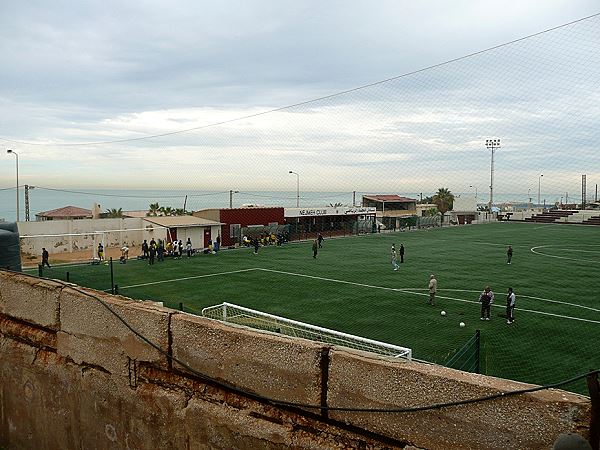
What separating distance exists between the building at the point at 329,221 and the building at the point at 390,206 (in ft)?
33.3

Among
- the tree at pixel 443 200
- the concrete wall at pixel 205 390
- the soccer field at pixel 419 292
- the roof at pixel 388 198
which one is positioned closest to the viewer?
the concrete wall at pixel 205 390

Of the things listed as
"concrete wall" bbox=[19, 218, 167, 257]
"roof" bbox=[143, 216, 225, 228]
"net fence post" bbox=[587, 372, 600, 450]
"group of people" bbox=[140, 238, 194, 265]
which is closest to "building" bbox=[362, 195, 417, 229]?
"roof" bbox=[143, 216, 225, 228]

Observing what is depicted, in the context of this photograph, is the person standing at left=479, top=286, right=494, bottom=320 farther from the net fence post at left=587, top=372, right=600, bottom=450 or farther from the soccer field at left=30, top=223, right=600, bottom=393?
the net fence post at left=587, top=372, right=600, bottom=450

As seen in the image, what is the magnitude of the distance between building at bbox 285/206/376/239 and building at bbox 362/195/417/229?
1015 centimetres

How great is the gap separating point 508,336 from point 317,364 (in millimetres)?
14389

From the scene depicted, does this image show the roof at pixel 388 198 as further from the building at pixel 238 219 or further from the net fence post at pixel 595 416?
the net fence post at pixel 595 416

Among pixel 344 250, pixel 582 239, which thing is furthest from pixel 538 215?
pixel 344 250

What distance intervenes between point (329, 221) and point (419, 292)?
33.5 meters

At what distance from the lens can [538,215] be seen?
86.2m

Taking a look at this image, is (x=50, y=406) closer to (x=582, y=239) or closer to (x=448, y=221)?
(x=582, y=239)

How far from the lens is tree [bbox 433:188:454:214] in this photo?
323 feet

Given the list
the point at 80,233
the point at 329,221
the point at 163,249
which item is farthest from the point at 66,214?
the point at 329,221

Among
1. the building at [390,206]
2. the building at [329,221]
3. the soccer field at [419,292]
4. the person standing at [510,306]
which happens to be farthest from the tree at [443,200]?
the person standing at [510,306]

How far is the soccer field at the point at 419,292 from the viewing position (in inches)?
602
